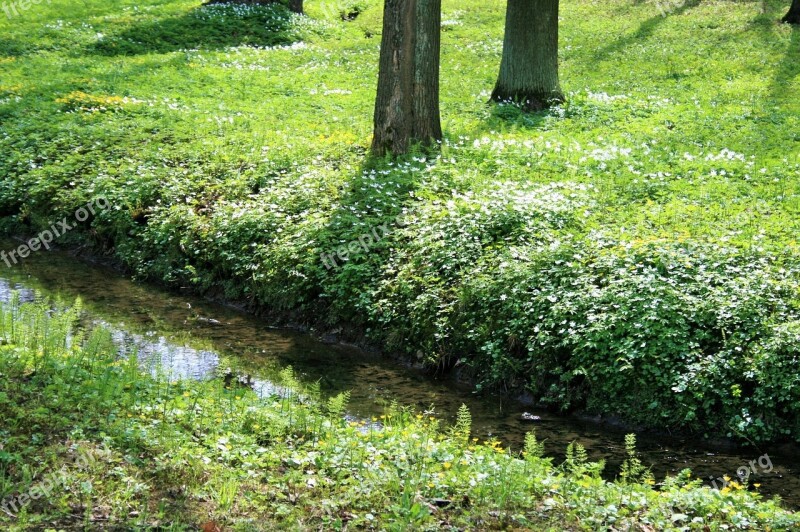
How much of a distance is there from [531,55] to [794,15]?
12.8 meters

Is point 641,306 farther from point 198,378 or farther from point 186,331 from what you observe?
point 186,331

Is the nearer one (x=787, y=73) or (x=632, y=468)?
(x=632, y=468)

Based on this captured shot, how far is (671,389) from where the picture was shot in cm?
790

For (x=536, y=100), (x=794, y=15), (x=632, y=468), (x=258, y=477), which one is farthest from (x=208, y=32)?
(x=632, y=468)

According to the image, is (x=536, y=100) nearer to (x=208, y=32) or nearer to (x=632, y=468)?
(x=632, y=468)

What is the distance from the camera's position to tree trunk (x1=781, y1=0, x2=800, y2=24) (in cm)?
2439

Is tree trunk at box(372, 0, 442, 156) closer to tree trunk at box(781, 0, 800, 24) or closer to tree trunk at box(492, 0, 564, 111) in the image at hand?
tree trunk at box(492, 0, 564, 111)

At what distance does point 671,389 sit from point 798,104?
10.7 meters

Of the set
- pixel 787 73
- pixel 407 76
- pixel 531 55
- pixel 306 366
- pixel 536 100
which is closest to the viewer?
pixel 306 366

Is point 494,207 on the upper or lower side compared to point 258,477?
upper

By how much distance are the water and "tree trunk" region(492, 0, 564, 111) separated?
8.08 meters

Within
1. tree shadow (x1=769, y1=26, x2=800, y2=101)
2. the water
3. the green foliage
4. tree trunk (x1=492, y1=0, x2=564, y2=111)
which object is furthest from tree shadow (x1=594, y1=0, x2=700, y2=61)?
the green foliage

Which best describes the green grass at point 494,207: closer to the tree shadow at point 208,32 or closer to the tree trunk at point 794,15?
the tree shadow at point 208,32

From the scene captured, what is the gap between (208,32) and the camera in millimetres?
25875
